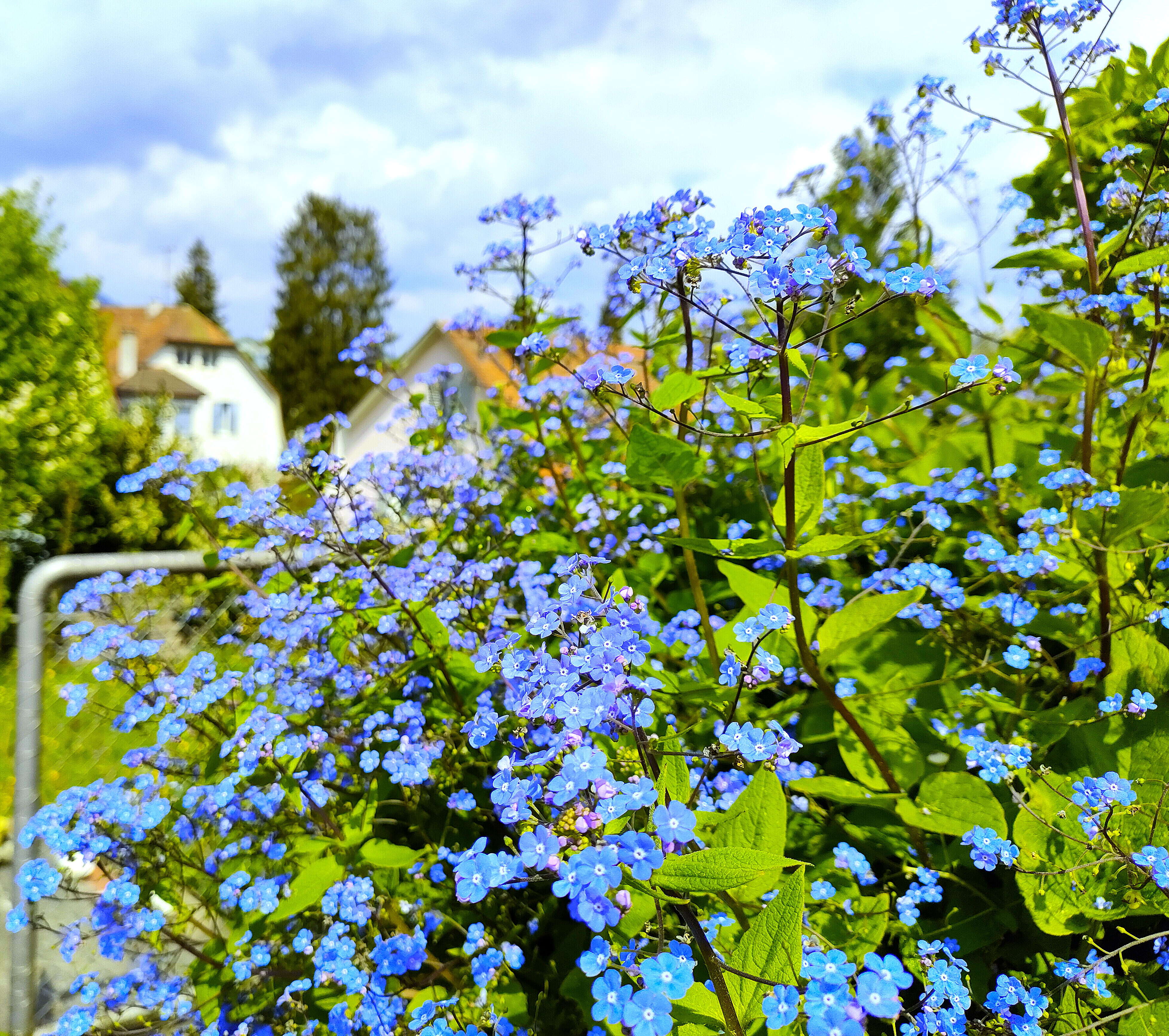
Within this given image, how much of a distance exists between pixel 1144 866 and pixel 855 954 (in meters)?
0.64

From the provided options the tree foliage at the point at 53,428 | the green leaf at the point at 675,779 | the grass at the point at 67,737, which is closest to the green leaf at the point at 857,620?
the green leaf at the point at 675,779

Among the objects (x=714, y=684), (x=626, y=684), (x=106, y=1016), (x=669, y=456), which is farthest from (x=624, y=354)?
(x=106, y=1016)

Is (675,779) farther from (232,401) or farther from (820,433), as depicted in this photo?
(232,401)

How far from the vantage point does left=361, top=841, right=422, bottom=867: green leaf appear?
2.17m

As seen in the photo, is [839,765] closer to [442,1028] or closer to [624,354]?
[442,1028]

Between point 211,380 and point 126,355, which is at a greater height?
point 126,355

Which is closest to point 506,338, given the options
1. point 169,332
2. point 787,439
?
point 787,439

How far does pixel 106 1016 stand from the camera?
269 centimetres

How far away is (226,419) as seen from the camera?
40750mm

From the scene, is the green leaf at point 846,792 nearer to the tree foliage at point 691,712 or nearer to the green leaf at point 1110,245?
the tree foliage at point 691,712

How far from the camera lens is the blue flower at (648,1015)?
1.09 meters

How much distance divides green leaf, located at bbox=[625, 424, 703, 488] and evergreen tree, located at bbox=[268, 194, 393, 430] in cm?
4017

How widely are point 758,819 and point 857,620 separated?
0.64m

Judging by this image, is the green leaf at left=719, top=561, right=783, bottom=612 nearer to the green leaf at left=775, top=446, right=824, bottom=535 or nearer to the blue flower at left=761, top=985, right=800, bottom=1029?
the green leaf at left=775, top=446, right=824, bottom=535
